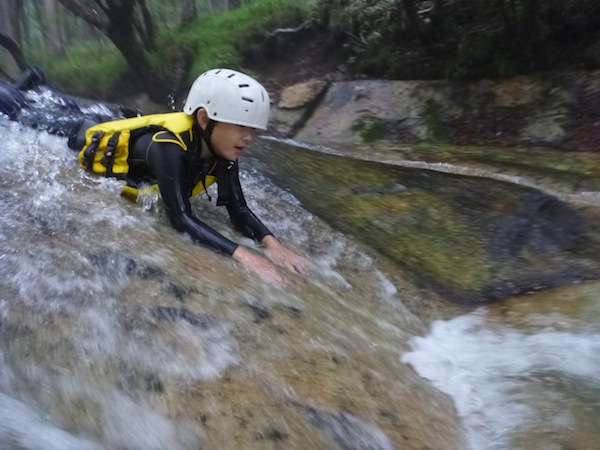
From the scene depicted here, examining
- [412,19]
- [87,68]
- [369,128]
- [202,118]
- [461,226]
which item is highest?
[412,19]

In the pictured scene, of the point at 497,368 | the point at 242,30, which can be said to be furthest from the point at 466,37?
the point at 497,368

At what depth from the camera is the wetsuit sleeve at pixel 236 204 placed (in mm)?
3857

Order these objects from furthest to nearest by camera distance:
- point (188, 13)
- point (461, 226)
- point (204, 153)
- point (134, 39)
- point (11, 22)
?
point (11, 22) → point (188, 13) → point (134, 39) → point (461, 226) → point (204, 153)

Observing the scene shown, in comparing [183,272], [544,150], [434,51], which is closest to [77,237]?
[183,272]

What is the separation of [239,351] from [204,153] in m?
1.60

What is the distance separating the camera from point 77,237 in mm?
3168

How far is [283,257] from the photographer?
3.70 m

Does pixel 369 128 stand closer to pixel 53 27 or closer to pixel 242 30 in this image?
pixel 242 30

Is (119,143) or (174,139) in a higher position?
(174,139)

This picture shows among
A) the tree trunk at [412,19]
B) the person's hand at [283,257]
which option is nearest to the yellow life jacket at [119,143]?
the person's hand at [283,257]

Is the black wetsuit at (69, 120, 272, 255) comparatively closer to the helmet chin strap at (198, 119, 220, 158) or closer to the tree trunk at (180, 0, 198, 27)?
the helmet chin strap at (198, 119, 220, 158)

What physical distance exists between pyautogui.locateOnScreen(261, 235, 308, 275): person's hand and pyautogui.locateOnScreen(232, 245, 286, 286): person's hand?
28 cm

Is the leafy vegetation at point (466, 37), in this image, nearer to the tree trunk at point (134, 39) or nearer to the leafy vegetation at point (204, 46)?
the leafy vegetation at point (204, 46)

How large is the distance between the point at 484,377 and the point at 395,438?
91cm
